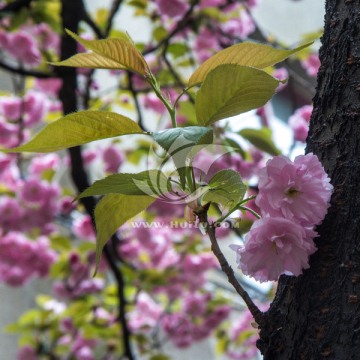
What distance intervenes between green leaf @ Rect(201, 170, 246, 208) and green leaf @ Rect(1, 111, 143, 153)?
0.08 meters

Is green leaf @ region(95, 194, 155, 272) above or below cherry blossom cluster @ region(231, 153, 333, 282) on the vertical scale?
above

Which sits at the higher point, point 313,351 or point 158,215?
point 158,215

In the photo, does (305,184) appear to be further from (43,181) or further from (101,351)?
(101,351)

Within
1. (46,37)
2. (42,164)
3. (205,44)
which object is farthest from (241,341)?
(46,37)

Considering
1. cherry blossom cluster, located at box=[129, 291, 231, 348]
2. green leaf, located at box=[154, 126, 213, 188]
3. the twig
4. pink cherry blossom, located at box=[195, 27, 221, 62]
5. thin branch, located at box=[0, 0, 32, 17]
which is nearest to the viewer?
green leaf, located at box=[154, 126, 213, 188]

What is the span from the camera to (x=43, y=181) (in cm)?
225

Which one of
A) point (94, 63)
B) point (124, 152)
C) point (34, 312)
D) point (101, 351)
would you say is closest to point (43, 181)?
point (124, 152)

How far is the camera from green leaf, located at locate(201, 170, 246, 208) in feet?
1.64

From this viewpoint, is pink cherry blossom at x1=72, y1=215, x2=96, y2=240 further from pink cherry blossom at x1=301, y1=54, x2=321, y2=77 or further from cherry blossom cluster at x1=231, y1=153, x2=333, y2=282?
cherry blossom cluster at x1=231, y1=153, x2=333, y2=282

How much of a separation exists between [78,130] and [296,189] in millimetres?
172

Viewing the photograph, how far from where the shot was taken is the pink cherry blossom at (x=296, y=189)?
0.47 m

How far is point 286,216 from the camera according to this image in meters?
0.48

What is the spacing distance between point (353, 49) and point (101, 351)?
2872 mm

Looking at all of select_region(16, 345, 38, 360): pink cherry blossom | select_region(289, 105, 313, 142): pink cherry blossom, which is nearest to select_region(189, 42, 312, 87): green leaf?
select_region(289, 105, 313, 142): pink cherry blossom
